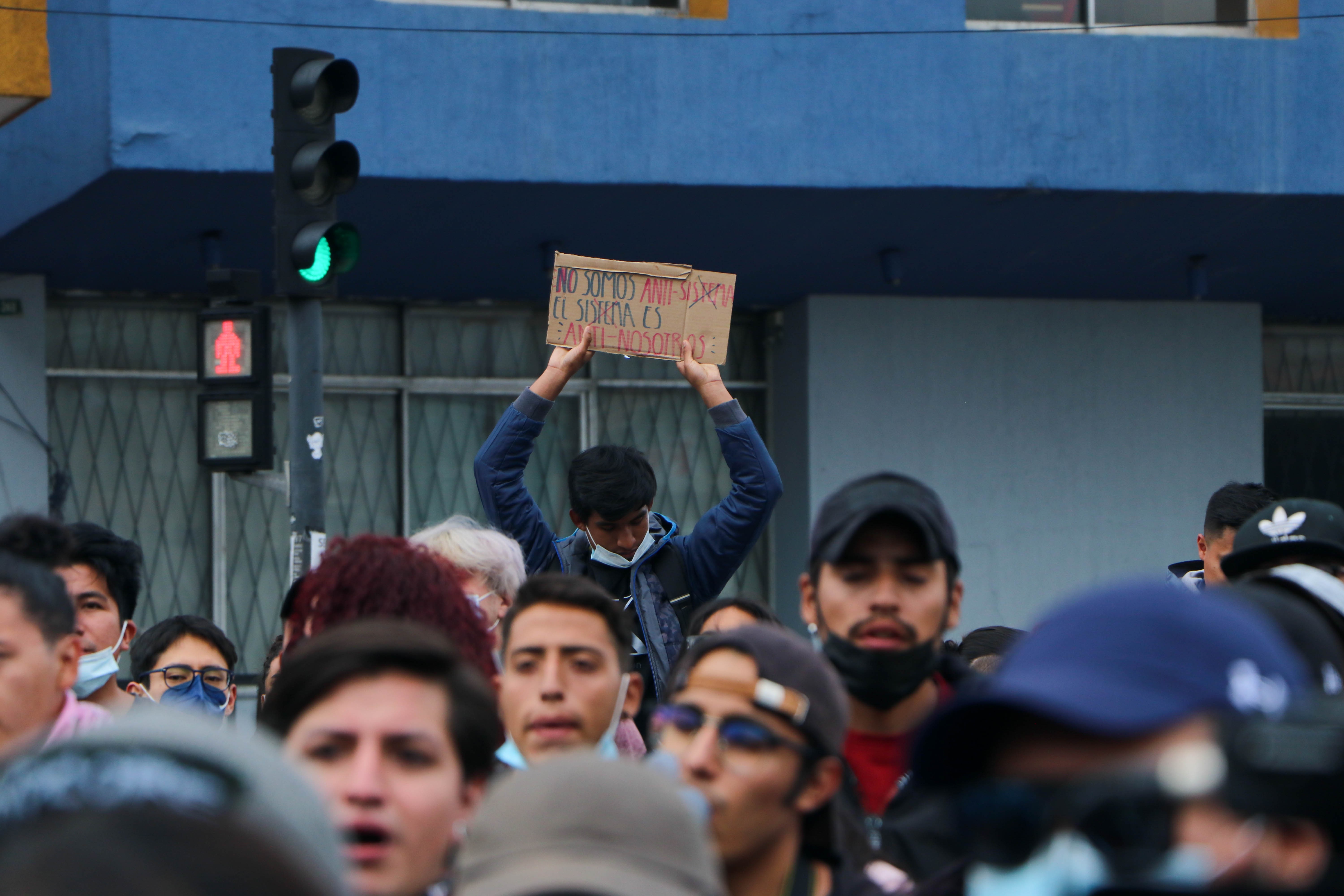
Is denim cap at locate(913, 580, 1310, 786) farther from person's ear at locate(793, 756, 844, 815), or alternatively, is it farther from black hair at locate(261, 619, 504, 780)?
person's ear at locate(793, 756, 844, 815)

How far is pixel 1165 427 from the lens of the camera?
10.7 m

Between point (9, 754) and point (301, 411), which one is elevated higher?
point (301, 411)

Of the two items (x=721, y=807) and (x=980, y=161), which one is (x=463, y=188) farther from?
(x=721, y=807)

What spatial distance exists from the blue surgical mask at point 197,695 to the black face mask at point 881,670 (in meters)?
3.28

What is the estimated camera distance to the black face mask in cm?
305

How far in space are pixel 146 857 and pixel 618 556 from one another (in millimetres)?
4141

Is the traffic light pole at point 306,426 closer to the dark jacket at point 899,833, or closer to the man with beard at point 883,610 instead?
the man with beard at point 883,610

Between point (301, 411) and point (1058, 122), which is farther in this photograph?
point (1058, 122)

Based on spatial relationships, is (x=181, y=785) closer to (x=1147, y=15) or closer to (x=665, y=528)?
(x=665, y=528)

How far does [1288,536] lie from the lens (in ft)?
12.5

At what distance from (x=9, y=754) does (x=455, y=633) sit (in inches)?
69.3

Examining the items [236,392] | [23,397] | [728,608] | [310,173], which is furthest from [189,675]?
[23,397]

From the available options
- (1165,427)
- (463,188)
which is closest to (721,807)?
(463,188)

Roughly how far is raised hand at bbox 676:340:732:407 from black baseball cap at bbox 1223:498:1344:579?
1.79m
